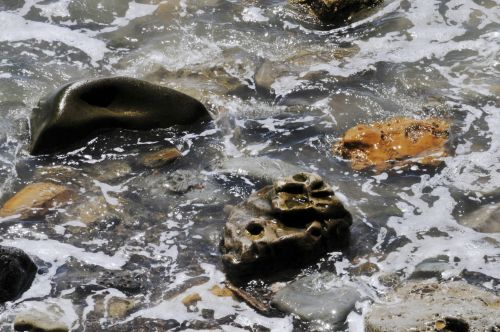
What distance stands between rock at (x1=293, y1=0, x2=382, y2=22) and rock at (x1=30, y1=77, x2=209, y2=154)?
2858 millimetres

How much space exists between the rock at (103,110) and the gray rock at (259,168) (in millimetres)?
883

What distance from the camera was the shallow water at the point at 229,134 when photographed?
4.63m

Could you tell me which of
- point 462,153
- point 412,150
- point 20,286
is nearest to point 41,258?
point 20,286

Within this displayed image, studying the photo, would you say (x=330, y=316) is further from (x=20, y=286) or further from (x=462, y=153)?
(x=462, y=153)

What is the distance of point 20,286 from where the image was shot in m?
4.35

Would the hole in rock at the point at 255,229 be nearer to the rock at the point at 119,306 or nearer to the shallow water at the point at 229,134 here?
the shallow water at the point at 229,134

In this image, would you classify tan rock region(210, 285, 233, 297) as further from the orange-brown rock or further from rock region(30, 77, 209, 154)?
rock region(30, 77, 209, 154)

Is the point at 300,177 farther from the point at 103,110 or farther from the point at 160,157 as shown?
the point at 103,110

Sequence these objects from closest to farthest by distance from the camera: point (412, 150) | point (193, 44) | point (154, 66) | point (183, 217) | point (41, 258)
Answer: point (41, 258)
point (183, 217)
point (412, 150)
point (154, 66)
point (193, 44)

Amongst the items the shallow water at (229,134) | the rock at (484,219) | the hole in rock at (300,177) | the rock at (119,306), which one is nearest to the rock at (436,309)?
the shallow water at (229,134)

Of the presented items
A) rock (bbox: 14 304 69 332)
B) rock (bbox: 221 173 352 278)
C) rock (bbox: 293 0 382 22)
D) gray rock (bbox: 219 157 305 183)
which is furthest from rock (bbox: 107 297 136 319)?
rock (bbox: 293 0 382 22)

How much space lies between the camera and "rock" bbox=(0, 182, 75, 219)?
16.9 ft

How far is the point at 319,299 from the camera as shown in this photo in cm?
426

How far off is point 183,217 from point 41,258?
1.11m
